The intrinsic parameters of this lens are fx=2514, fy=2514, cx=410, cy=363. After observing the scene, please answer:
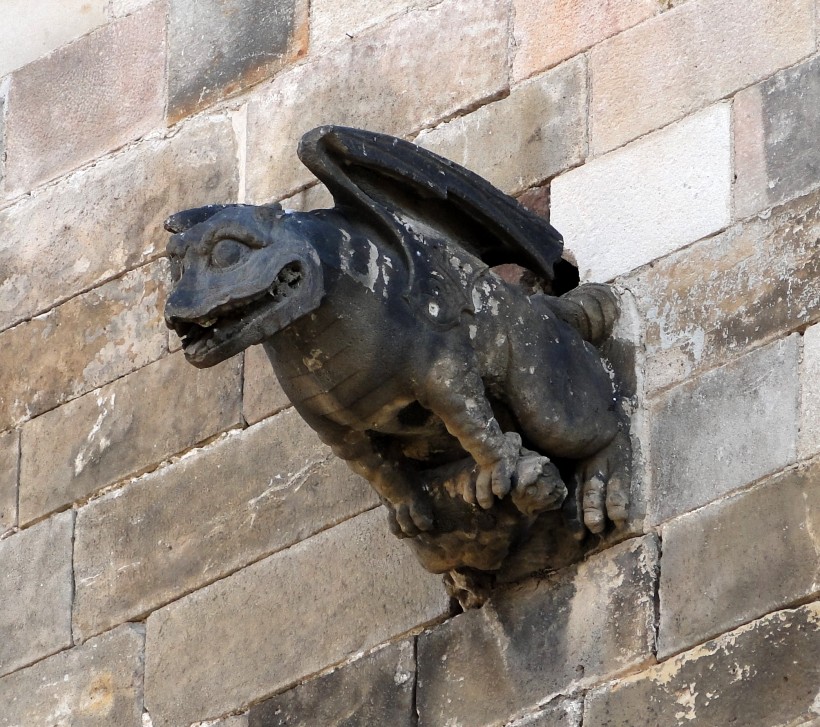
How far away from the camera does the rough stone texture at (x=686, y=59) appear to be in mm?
4977

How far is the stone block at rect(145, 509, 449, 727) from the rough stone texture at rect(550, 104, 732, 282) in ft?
2.34

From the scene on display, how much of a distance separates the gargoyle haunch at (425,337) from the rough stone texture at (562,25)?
57 centimetres

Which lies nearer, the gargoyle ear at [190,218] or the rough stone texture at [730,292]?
the gargoyle ear at [190,218]

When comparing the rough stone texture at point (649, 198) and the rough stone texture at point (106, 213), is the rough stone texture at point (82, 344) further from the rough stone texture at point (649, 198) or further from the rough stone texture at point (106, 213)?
the rough stone texture at point (649, 198)

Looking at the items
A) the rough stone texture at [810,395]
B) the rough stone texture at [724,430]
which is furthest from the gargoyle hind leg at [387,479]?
the rough stone texture at [810,395]

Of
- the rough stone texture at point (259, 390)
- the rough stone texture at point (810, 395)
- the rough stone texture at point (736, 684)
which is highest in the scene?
the rough stone texture at point (810, 395)

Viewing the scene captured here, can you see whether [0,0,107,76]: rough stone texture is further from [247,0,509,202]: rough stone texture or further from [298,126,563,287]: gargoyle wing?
[298,126,563,287]: gargoyle wing

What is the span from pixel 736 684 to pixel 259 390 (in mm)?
1558

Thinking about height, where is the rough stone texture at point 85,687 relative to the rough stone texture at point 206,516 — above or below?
below

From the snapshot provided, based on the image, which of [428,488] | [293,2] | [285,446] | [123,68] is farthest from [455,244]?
[123,68]

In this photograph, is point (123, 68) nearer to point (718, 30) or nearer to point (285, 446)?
point (285, 446)

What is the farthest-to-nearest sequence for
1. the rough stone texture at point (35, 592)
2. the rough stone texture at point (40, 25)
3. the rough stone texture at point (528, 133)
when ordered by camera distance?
the rough stone texture at point (40, 25), the rough stone texture at point (35, 592), the rough stone texture at point (528, 133)

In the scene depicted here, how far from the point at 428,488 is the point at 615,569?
390 mm

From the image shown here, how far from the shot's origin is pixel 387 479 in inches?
187
